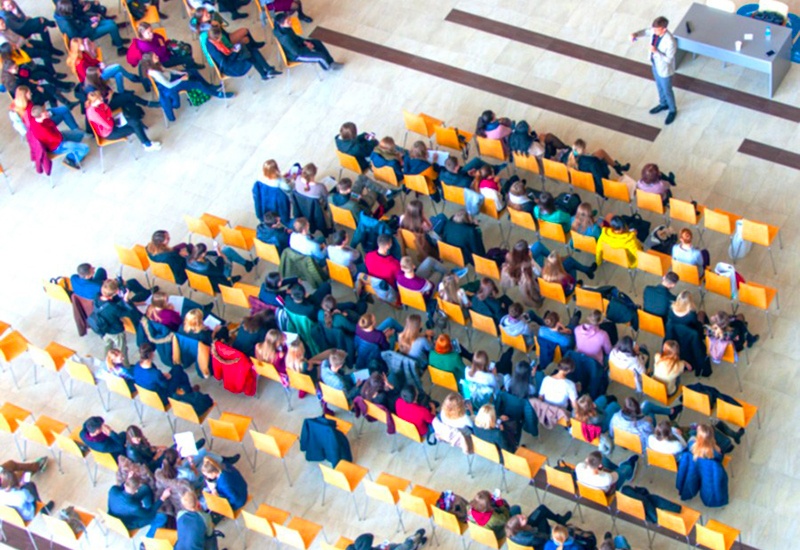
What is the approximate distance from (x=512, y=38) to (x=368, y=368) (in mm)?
6689

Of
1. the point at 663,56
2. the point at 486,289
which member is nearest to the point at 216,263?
the point at 486,289

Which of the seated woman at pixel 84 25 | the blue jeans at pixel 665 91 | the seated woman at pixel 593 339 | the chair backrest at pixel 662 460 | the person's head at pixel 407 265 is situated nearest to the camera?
the chair backrest at pixel 662 460

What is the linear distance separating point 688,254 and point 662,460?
2836mm

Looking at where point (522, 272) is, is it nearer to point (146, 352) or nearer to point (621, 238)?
point (621, 238)

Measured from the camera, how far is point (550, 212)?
17453mm

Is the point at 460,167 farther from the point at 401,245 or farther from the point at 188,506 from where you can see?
the point at 188,506

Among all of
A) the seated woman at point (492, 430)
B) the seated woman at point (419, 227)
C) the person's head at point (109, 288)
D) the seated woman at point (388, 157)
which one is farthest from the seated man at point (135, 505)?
the seated woman at point (388, 157)

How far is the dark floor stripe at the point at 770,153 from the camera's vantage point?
1858 cm

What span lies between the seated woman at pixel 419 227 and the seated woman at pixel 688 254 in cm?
301

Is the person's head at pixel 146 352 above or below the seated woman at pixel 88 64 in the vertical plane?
below

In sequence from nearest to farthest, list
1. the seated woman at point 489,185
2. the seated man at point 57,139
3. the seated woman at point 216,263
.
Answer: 1. the seated woman at point 216,263
2. the seated woman at point 489,185
3. the seated man at point 57,139

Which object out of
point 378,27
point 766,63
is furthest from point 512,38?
point 766,63

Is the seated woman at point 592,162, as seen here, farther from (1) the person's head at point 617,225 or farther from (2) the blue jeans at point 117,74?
(2) the blue jeans at point 117,74

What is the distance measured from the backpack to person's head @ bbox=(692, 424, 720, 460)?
3918 millimetres
